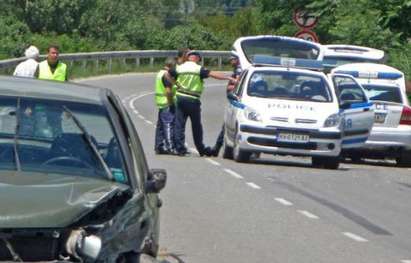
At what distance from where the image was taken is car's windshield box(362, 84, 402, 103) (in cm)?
2622

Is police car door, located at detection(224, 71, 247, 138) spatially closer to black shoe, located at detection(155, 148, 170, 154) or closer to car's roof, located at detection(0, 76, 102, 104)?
black shoe, located at detection(155, 148, 170, 154)

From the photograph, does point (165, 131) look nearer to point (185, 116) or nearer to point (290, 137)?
point (185, 116)

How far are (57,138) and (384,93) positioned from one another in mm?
18671

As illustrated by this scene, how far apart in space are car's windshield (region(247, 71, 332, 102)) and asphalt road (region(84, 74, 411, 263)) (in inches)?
48.3

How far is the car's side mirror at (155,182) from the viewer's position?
836 centimetres

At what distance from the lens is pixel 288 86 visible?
23.8m

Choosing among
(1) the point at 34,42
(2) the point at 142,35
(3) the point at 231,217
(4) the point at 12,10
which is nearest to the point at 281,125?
(3) the point at 231,217

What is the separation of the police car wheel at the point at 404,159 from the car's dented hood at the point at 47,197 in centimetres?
1835

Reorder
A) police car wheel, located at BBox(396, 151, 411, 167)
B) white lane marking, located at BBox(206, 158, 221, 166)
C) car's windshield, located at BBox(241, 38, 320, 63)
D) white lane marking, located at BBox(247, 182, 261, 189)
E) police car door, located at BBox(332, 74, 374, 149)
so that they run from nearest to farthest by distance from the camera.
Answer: white lane marking, located at BBox(247, 182, 261, 189) < white lane marking, located at BBox(206, 158, 221, 166) < police car door, located at BBox(332, 74, 374, 149) < police car wheel, located at BBox(396, 151, 411, 167) < car's windshield, located at BBox(241, 38, 320, 63)

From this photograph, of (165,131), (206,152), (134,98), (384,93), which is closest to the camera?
(165,131)

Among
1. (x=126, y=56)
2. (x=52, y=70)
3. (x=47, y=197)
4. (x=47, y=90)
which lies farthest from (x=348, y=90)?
(x=126, y=56)

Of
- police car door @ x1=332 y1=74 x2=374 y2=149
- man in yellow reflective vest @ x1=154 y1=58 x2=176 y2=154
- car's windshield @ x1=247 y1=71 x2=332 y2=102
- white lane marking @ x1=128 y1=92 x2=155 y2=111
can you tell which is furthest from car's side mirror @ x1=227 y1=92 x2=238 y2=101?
white lane marking @ x1=128 y1=92 x2=155 y2=111

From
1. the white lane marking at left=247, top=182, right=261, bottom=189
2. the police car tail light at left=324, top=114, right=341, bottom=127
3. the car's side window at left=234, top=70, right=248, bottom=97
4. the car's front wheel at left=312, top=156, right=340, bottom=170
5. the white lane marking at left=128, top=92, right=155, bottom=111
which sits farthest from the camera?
the white lane marking at left=128, top=92, right=155, bottom=111

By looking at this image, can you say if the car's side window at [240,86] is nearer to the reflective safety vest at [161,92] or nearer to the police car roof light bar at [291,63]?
the police car roof light bar at [291,63]
